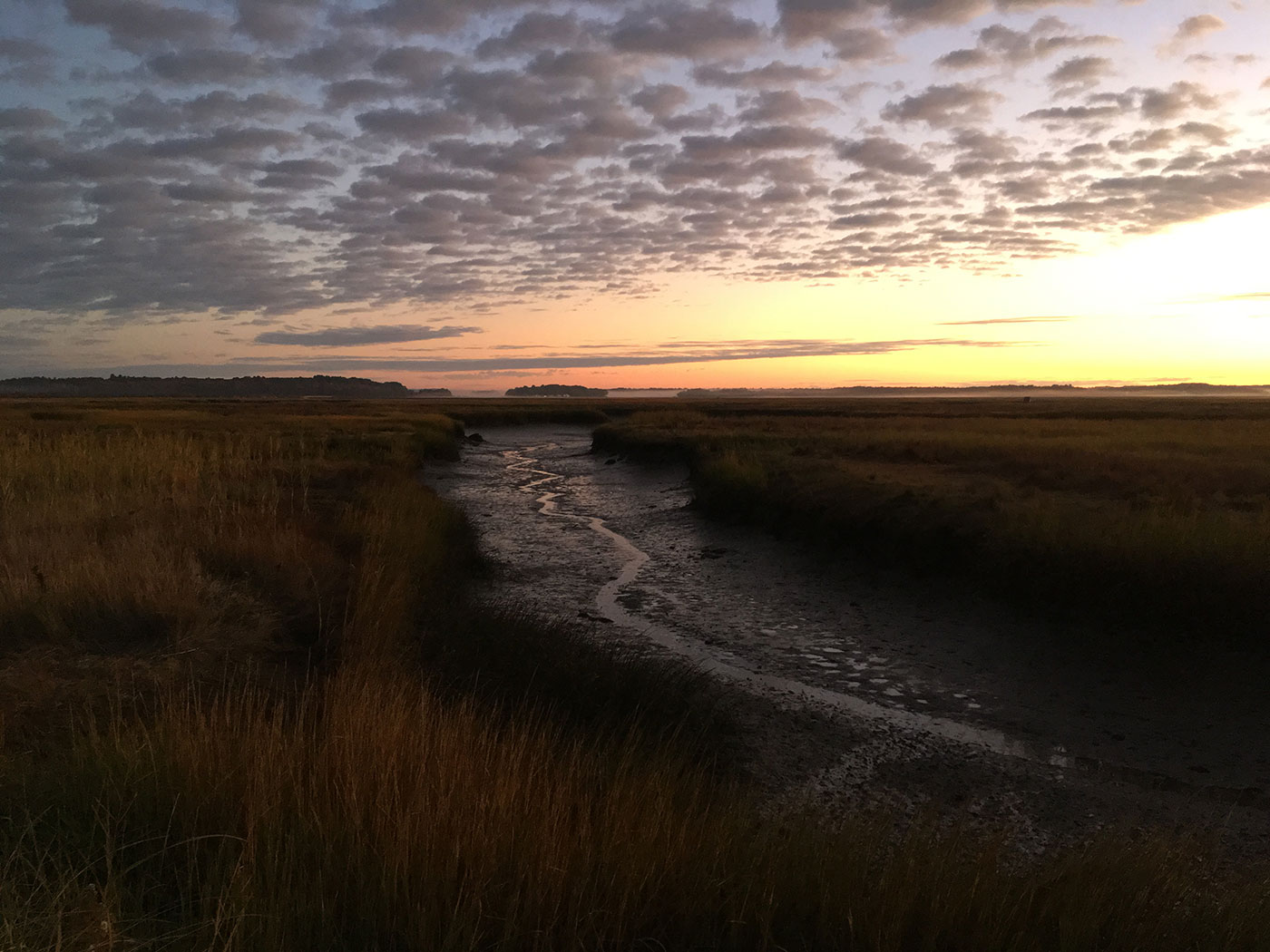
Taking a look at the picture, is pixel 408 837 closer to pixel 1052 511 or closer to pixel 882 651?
pixel 882 651

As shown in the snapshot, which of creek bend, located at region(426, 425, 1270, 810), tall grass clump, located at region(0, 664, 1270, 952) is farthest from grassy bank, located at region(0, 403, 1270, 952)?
creek bend, located at region(426, 425, 1270, 810)

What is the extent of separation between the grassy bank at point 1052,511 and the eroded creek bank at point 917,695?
3.18 ft

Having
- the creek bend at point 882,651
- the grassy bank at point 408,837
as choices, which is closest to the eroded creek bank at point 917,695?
the creek bend at point 882,651

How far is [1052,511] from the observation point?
13812mm

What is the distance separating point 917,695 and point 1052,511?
6.55m

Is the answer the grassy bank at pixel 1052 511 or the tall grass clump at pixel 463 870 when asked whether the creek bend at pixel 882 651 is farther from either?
the tall grass clump at pixel 463 870

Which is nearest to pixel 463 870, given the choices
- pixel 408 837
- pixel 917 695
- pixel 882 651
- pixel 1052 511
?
pixel 408 837

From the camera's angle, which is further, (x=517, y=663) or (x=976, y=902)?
(x=517, y=663)

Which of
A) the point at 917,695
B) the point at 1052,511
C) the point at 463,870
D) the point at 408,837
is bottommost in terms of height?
the point at 917,695

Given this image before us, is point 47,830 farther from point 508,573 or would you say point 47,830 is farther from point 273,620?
point 508,573

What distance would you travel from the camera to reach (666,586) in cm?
1440

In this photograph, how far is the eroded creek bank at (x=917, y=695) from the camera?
6.69 meters

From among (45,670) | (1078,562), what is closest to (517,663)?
(45,670)

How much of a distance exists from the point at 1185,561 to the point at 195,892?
12019 millimetres
